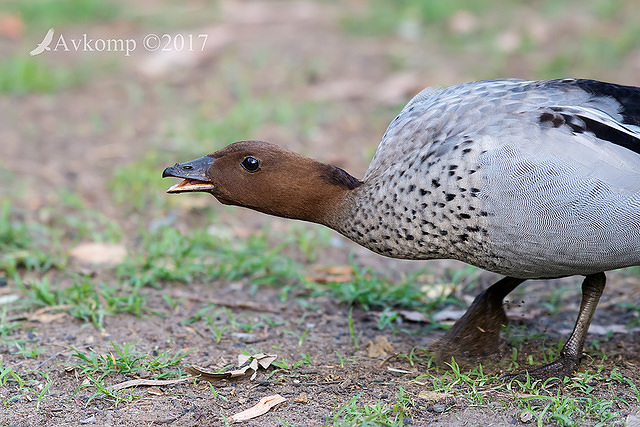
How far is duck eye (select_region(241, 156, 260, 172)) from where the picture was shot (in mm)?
3879

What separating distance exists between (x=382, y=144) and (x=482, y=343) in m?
1.08

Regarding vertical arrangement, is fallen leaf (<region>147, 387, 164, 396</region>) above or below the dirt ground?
below

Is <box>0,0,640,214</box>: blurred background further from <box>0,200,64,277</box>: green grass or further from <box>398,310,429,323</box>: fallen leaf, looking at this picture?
<box>398,310,429,323</box>: fallen leaf

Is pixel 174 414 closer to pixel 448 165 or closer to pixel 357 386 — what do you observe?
pixel 357 386

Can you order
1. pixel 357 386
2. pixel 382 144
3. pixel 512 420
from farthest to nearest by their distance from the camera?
1. pixel 382 144
2. pixel 357 386
3. pixel 512 420

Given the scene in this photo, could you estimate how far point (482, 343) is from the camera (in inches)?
160

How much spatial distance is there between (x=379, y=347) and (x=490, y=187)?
1159 mm

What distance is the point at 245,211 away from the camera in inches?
240

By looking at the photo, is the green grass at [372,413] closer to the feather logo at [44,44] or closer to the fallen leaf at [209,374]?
the fallen leaf at [209,374]

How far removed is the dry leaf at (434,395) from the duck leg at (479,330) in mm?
374

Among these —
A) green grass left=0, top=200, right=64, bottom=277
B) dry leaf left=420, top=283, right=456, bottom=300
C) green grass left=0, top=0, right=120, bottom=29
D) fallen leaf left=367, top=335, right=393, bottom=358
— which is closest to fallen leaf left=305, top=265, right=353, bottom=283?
dry leaf left=420, top=283, right=456, bottom=300

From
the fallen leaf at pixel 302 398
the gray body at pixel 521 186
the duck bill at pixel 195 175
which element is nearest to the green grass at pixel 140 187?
the duck bill at pixel 195 175

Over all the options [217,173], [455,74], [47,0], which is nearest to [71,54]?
[47,0]

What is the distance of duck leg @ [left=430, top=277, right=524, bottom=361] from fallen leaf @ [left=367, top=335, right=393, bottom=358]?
25cm
